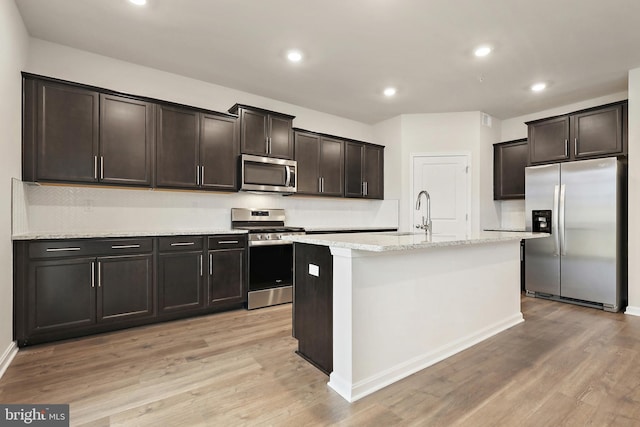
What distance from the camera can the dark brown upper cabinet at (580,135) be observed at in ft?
12.3

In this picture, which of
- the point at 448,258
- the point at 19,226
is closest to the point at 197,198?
the point at 19,226

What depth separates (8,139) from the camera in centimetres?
234

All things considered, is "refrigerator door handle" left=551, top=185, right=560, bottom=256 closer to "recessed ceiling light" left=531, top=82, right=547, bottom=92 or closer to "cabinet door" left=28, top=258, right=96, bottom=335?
"recessed ceiling light" left=531, top=82, right=547, bottom=92

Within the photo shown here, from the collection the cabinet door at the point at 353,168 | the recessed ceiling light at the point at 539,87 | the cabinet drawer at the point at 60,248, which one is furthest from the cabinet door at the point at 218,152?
the recessed ceiling light at the point at 539,87

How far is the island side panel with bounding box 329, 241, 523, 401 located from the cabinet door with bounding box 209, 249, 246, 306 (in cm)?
189

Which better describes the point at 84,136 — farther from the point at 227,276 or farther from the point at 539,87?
the point at 539,87

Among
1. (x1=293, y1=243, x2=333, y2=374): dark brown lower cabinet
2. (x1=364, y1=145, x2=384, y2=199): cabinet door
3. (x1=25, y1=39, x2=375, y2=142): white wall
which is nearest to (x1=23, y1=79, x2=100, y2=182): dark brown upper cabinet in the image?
(x1=25, y1=39, x2=375, y2=142): white wall

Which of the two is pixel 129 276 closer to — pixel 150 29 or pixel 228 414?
pixel 228 414

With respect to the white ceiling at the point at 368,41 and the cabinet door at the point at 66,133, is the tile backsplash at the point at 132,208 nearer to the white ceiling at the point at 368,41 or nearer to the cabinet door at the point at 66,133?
the cabinet door at the point at 66,133

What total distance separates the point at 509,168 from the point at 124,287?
548 centimetres

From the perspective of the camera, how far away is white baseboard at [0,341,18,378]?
2186mm

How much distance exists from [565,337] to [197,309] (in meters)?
3.56

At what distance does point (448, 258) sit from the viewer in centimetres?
246

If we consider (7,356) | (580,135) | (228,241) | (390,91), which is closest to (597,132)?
(580,135)
